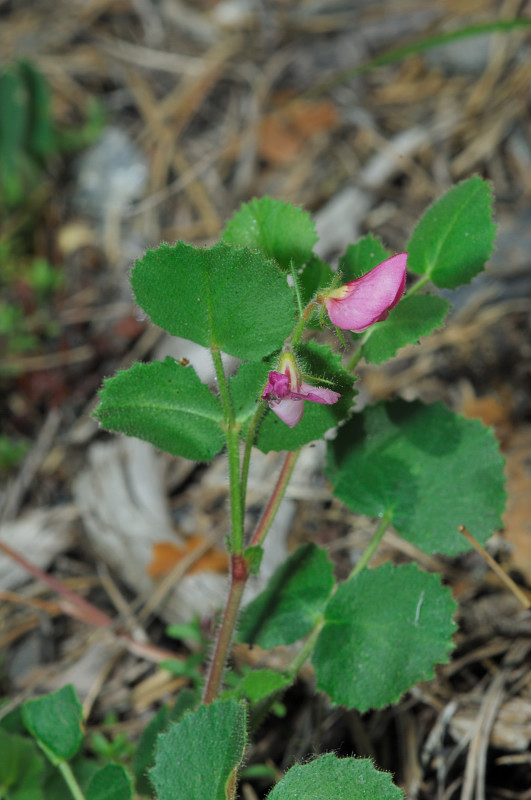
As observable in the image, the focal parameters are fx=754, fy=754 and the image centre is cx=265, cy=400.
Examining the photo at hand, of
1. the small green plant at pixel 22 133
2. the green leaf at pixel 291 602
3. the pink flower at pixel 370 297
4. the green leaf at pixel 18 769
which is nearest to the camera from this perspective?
the pink flower at pixel 370 297

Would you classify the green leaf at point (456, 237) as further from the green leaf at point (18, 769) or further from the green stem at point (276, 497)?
the green leaf at point (18, 769)

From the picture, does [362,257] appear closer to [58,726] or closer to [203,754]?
[203,754]

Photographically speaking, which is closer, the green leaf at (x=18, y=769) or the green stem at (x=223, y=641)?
the green stem at (x=223, y=641)

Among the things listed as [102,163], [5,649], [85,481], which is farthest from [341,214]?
[5,649]

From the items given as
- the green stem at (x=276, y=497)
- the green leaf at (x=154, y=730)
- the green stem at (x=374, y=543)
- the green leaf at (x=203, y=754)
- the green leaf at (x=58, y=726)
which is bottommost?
the green leaf at (x=154, y=730)

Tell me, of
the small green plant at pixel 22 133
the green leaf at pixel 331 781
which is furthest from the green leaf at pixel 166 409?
the small green plant at pixel 22 133

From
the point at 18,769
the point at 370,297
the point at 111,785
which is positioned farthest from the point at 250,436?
the point at 18,769

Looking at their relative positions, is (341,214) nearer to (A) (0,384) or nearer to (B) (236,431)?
(A) (0,384)

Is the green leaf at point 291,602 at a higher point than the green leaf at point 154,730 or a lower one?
higher
